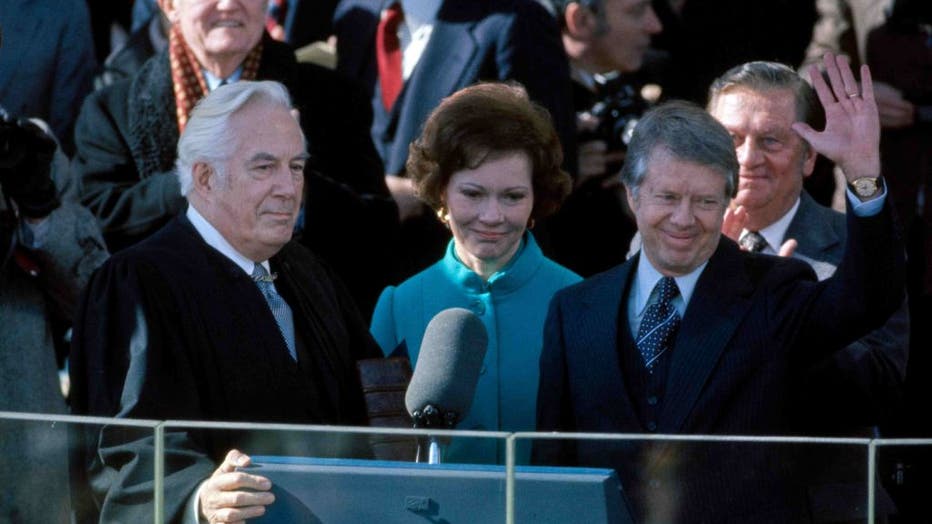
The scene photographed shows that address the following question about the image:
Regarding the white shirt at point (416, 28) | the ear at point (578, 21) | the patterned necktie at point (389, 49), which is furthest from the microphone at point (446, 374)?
the ear at point (578, 21)

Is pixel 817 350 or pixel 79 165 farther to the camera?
pixel 79 165

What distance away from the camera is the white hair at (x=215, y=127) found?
3.82 metres

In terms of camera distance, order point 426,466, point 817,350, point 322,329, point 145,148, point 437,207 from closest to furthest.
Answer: point 426,466
point 817,350
point 322,329
point 437,207
point 145,148

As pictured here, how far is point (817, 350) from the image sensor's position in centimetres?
361

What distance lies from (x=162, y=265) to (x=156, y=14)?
2.51m

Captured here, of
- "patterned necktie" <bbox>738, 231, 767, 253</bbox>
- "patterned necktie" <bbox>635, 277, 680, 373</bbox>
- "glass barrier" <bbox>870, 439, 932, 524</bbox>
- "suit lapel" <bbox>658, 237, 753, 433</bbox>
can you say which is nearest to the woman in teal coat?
"patterned necktie" <bbox>738, 231, 767, 253</bbox>

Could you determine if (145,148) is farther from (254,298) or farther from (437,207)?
(254,298)

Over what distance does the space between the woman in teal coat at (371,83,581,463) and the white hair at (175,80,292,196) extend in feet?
2.00

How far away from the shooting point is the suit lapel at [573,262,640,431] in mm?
3678

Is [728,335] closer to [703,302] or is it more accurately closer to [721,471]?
[703,302]

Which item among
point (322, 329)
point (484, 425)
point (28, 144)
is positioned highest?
point (28, 144)

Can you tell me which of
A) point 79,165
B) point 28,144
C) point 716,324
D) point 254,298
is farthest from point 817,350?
point 79,165

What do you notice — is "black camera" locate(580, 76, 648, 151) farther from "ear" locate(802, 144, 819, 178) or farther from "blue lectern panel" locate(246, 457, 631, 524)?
"blue lectern panel" locate(246, 457, 631, 524)

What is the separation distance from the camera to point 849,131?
3494 mm
